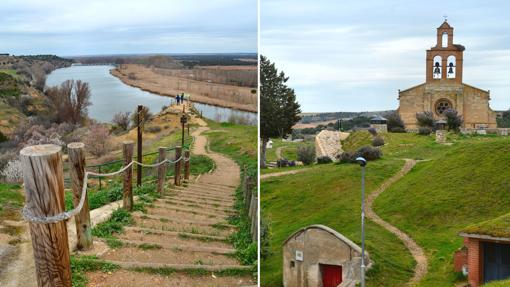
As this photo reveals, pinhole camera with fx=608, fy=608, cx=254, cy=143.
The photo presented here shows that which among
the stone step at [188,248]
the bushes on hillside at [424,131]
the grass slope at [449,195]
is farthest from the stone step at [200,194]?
the bushes on hillside at [424,131]

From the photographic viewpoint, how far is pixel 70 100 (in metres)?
3.38

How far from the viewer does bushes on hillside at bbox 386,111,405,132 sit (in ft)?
64.8

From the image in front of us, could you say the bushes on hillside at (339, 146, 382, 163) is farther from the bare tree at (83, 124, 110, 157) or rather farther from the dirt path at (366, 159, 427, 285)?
the bare tree at (83, 124, 110, 157)

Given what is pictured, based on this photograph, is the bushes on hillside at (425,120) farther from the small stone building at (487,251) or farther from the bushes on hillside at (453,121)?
the small stone building at (487,251)

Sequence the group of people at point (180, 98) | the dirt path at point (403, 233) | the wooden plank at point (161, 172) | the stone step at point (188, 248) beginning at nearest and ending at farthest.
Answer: the stone step at point (188, 248) → the group of people at point (180, 98) → the wooden plank at point (161, 172) → the dirt path at point (403, 233)

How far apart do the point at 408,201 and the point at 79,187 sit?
465 inches

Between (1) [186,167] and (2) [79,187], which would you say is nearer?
(2) [79,187]

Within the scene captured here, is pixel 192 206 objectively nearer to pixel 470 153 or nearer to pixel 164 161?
pixel 164 161

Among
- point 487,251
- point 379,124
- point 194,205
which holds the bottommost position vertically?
point 487,251

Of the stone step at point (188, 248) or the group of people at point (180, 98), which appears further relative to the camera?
the group of people at point (180, 98)

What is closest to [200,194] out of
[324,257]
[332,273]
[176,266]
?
[176,266]

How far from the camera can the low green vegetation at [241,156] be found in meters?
3.27

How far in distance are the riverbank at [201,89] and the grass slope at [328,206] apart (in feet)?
23.9

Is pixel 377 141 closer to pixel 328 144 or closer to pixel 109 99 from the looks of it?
pixel 328 144
